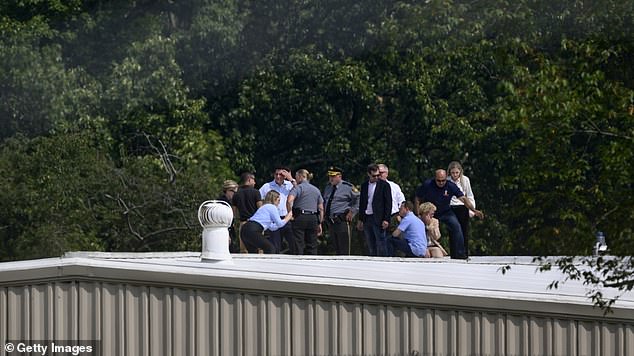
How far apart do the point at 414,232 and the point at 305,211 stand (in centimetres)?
174

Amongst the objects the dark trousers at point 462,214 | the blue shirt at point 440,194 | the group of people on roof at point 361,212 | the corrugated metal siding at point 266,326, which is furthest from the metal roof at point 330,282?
the dark trousers at point 462,214

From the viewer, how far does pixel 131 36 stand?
40656 millimetres

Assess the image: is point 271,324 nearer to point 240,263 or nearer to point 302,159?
point 240,263

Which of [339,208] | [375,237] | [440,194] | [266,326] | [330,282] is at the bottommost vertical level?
[266,326]

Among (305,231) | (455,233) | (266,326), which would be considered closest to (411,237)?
(455,233)

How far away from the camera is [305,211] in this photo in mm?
23000

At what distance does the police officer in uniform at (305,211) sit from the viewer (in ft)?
75.2

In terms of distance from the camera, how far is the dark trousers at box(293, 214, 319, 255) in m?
23.0

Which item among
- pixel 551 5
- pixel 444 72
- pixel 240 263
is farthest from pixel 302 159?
pixel 240 263

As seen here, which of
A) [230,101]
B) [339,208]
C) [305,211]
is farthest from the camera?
[230,101]

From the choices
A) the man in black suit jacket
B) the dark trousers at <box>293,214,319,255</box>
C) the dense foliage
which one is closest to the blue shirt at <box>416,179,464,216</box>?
the man in black suit jacket

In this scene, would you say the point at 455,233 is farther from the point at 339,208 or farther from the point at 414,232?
the point at 339,208

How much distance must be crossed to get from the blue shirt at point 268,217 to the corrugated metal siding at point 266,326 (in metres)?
6.27

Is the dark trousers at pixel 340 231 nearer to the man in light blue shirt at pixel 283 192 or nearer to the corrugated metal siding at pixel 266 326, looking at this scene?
the man in light blue shirt at pixel 283 192
